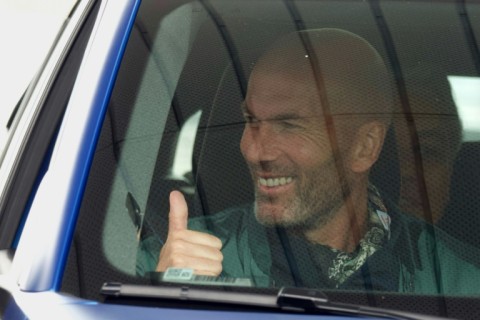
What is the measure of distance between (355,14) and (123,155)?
0.64 meters

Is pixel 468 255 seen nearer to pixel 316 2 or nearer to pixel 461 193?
pixel 461 193

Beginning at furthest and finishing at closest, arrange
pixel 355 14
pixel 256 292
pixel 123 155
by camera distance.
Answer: pixel 355 14
pixel 123 155
pixel 256 292

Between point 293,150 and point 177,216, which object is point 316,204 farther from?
point 177,216

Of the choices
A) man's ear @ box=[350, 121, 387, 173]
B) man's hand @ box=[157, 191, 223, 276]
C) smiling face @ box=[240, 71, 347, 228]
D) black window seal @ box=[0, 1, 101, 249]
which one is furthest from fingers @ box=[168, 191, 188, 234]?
black window seal @ box=[0, 1, 101, 249]

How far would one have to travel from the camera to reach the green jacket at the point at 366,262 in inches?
108

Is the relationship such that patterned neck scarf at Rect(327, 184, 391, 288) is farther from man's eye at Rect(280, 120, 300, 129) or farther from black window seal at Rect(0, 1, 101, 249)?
black window seal at Rect(0, 1, 101, 249)

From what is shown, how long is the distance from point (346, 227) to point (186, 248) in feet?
1.16

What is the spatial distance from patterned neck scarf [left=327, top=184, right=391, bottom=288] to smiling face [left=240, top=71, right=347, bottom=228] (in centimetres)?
8

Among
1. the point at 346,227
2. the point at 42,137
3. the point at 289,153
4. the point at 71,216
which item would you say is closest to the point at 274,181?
the point at 289,153

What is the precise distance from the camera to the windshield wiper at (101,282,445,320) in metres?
2.51

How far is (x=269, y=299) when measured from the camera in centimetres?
252

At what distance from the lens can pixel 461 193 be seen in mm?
2949

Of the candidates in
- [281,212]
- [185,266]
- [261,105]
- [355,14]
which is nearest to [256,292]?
[185,266]

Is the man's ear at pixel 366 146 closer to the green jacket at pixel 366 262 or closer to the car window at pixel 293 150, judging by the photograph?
the car window at pixel 293 150
